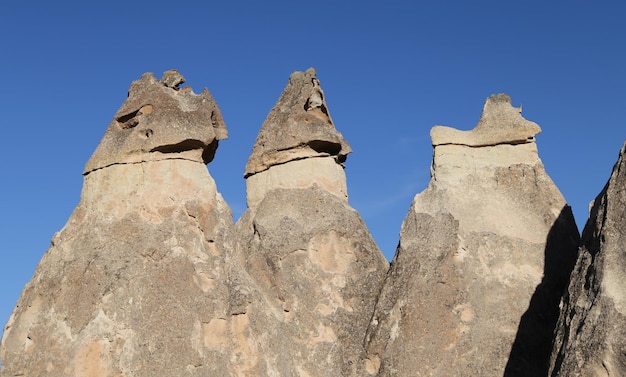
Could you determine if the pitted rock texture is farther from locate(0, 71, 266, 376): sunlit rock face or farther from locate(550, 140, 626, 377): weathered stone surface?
locate(550, 140, 626, 377): weathered stone surface

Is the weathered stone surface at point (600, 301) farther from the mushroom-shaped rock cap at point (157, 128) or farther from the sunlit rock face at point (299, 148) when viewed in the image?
the mushroom-shaped rock cap at point (157, 128)

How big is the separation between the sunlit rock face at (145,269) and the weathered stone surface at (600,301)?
3.67m

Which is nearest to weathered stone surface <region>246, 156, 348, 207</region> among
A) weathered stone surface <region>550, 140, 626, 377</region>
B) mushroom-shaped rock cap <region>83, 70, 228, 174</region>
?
mushroom-shaped rock cap <region>83, 70, 228, 174</region>

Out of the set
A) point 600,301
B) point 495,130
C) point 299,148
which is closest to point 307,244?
point 299,148

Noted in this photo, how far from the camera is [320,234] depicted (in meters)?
12.7

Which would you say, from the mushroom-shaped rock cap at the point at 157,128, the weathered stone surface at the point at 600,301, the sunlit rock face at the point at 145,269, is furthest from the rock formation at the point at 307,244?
the weathered stone surface at the point at 600,301

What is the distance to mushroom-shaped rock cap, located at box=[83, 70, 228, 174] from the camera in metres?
11.9

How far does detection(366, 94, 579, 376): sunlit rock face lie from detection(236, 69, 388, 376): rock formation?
0.48 metres

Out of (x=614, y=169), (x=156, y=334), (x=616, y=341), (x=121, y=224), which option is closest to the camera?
(x=616, y=341)

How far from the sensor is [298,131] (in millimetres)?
13719

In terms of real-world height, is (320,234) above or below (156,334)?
above

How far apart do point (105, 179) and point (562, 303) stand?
18.8 ft

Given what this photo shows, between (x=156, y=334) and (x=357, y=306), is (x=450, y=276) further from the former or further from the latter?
(x=156, y=334)

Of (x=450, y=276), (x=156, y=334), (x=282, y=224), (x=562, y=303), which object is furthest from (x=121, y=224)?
(x=562, y=303)
